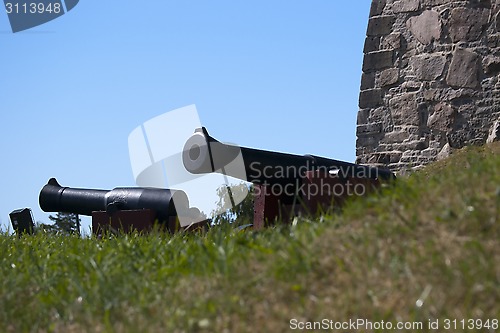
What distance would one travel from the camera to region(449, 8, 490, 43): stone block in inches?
418

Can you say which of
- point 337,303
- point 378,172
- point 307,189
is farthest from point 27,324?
point 378,172

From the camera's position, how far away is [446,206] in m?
4.02

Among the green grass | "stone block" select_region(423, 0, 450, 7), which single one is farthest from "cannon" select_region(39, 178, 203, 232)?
"stone block" select_region(423, 0, 450, 7)

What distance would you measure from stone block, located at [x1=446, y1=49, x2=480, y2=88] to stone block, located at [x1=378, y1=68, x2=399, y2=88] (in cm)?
70

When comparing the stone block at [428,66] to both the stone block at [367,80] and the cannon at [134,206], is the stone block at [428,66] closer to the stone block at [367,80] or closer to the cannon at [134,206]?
the stone block at [367,80]

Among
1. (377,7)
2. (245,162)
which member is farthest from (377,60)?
(245,162)

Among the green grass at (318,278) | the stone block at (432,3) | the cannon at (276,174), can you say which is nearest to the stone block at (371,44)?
the stone block at (432,3)

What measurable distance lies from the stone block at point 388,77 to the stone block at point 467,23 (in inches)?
33.8

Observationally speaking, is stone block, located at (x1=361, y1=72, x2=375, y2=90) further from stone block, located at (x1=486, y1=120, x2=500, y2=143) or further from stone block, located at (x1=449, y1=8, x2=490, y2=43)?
stone block, located at (x1=486, y1=120, x2=500, y2=143)

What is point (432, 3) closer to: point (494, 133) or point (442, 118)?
point (442, 118)

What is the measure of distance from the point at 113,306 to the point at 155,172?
374cm

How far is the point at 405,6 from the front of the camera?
11.2m

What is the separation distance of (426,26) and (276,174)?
5092mm

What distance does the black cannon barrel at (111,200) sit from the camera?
26.7 feet
